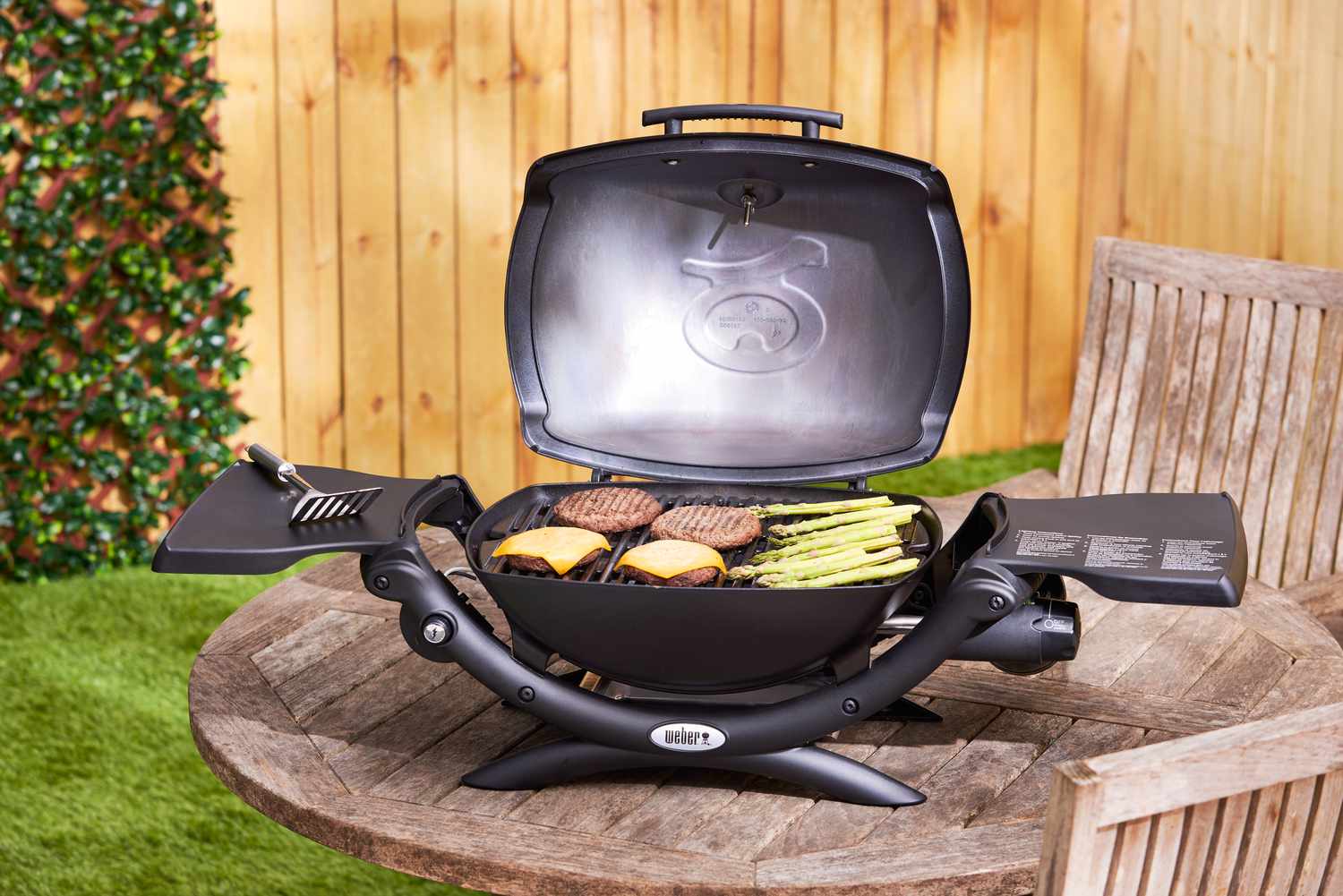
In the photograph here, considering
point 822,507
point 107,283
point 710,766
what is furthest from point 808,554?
point 107,283

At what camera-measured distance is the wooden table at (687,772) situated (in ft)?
4.04

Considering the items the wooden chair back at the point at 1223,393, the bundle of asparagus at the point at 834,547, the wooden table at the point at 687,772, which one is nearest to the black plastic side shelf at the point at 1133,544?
the bundle of asparagus at the point at 834,547

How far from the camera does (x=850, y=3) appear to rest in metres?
4.46

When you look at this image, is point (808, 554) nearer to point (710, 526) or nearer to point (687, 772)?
point (710, 526)

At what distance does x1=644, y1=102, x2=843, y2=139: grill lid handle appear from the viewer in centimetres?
168

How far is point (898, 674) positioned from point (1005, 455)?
373 cm

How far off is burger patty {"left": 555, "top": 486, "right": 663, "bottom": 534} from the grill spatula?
0.72ft

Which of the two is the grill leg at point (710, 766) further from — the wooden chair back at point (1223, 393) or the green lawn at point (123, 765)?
the wooden chair back at point (1223, 393)

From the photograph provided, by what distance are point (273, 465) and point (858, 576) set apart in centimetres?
67

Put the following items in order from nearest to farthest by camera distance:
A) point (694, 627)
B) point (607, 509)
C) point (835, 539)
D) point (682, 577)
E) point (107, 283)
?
point (694, 627), point (682, 577), point (835, 539), point (607, 509), point (107, 283)

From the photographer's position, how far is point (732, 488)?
5.75 ft

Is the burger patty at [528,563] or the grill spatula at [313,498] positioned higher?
the grill spatula at [313,498]

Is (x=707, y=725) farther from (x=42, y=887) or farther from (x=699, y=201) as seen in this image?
(x=42, y=887)

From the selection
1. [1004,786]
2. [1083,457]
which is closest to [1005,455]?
[1083,457]
